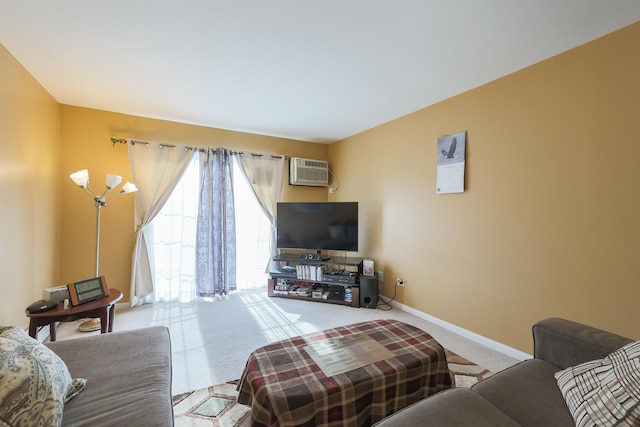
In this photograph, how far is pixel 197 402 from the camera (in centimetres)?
171

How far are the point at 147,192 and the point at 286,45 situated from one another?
2588 mm

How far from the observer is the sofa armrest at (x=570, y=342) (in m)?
1.26

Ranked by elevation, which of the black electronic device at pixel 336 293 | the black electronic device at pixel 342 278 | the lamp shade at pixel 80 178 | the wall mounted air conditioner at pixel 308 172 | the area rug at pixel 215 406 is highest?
the wall mounted air conditioner at pixel 308 172

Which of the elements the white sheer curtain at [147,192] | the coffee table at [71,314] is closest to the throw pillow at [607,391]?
the coffee table at [71,314]

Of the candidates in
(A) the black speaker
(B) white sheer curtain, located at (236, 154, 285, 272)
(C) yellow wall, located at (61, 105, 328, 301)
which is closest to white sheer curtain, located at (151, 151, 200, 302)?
(C) yellow wall, located at (61, 105, 328, 301)

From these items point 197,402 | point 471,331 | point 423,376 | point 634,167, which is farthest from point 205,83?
point 471,331

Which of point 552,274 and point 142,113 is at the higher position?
point 142,113

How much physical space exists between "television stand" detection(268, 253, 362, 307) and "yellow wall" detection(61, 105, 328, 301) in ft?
6.24

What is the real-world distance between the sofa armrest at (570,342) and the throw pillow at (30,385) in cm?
216

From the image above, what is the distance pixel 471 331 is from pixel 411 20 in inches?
104

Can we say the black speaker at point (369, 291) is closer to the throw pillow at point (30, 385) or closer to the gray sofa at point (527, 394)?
the gray sofa at point (527, 394)

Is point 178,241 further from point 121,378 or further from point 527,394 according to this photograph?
point 527,394

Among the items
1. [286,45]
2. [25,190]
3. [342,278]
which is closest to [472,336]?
[342,278]

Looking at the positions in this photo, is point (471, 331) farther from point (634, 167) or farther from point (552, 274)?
point (634, 167)
